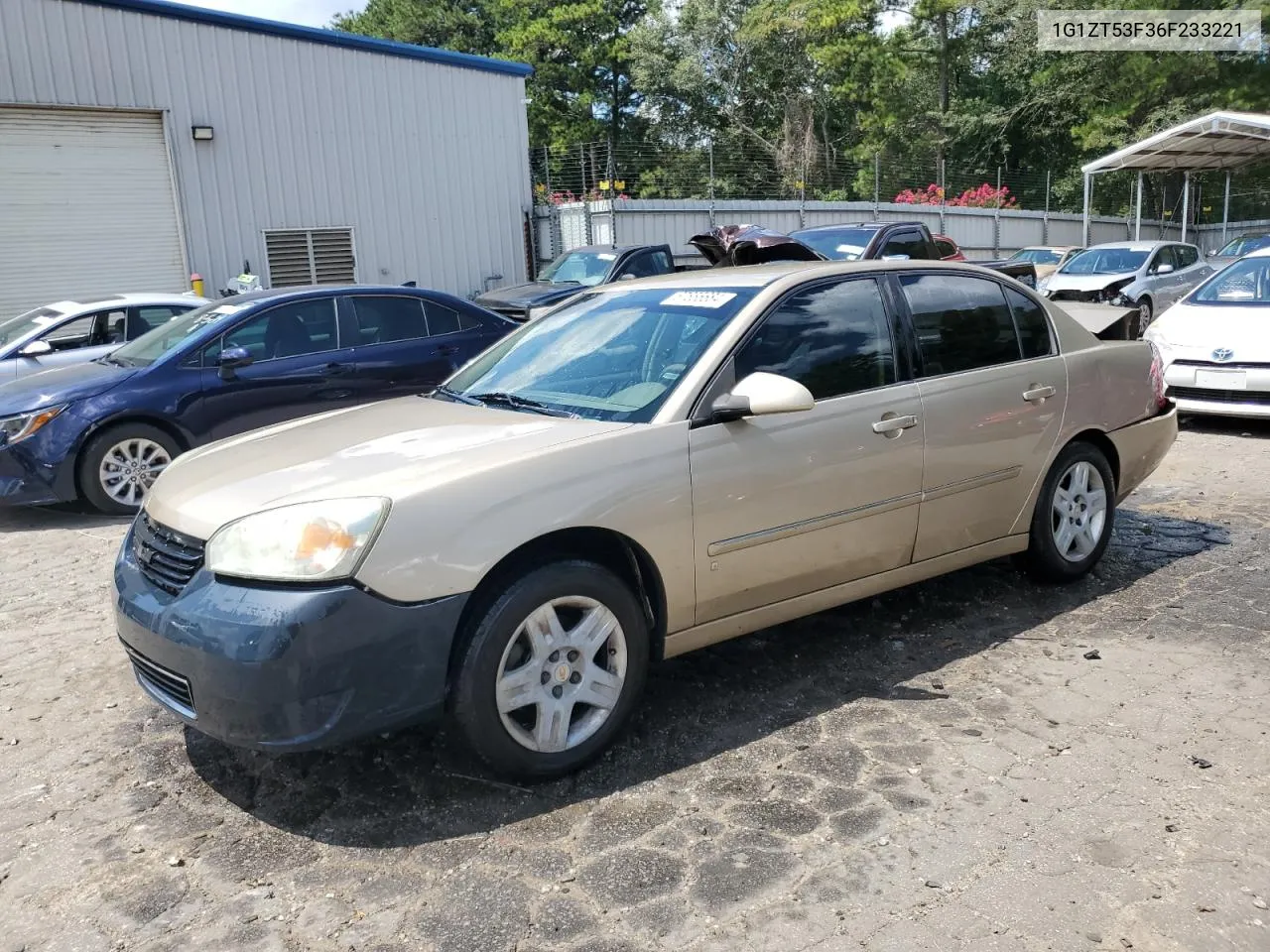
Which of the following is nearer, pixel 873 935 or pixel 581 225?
pixel 873 935

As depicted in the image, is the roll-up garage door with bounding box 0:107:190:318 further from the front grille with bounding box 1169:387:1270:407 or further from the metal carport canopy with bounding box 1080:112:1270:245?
the metal carport canopy with bounding box 1080:112:1270:245

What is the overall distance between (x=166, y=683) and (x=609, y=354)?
1961 mm

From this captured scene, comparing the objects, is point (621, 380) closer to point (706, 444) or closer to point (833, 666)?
point (706, 444)

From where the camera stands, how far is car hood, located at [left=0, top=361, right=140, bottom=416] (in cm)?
689

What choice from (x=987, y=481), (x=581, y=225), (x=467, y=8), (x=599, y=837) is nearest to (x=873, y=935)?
(x=599, y=837)

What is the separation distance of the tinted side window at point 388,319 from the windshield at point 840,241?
5742 mm

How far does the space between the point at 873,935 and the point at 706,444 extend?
164cm

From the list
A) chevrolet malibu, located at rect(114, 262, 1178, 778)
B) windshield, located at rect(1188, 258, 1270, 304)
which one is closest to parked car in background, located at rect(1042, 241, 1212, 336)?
windshield, located at rect(1188, 258, 1270, 304)

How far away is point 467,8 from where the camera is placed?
50312 mm

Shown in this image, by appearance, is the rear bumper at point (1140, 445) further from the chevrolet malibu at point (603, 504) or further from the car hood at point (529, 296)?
the car hood at point (529, 296)

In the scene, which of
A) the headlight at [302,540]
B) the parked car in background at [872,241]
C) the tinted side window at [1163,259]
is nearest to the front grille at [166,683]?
the headlight at [302,540]

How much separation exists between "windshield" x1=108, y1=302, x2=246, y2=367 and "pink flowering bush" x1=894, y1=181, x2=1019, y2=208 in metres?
25.4

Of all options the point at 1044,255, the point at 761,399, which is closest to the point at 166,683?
the point at 761,399

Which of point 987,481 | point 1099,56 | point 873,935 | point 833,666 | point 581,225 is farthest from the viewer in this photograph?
point 1099,56
